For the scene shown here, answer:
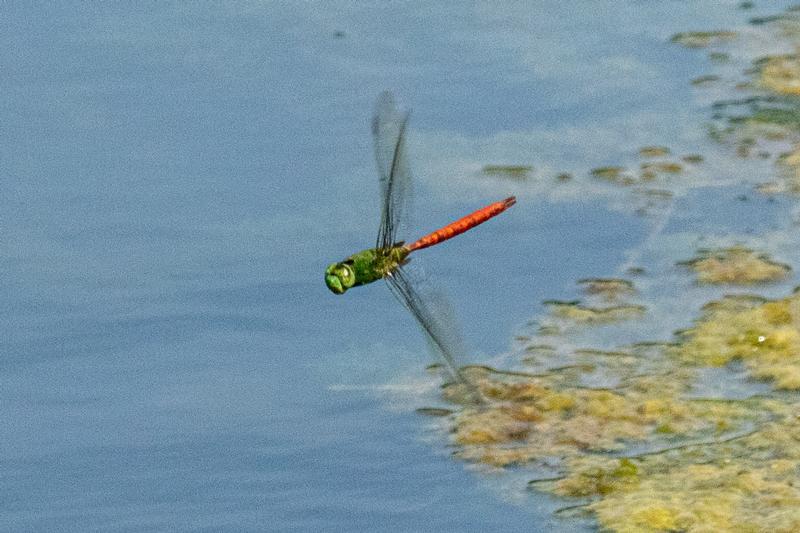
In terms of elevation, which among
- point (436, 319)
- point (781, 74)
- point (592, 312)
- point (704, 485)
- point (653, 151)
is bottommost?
point (704, 485)

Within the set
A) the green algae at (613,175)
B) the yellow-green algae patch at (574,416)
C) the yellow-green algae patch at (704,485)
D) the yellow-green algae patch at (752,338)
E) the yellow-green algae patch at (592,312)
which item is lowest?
the yellow-green algae patch at (704,485)

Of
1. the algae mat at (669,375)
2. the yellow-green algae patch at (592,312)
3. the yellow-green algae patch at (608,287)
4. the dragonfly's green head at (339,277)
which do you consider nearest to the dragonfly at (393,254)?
the dragonfly's green head at (339,277)

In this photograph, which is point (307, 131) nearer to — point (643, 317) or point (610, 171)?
point (610, 171)

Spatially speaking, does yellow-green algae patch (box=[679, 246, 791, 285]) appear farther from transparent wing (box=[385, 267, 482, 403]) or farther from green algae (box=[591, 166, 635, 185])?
transparent wing (box=[385, 267, 482, 403])

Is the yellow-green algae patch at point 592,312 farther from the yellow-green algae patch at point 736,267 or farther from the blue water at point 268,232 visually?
the yellow-green algae patch at point 736,267

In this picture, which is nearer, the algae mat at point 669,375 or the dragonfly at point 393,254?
the algae mat at point 669,375

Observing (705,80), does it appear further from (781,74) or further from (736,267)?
(736,267)

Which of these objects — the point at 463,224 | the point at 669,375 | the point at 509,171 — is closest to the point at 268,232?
the point at 463,224

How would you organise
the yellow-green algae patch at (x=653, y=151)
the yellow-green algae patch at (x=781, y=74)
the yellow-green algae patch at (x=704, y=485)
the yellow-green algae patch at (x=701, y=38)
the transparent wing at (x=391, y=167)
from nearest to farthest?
the yellow-green algae patch at (x=704, y=485) < the transparent wing at (x=391, y=167) < the yellow-green algae patch at (x=653, y=151) < the yellow-green algae patch at (x=781, y=74) < the yellow-green algae patch at (x=701, y=38)
